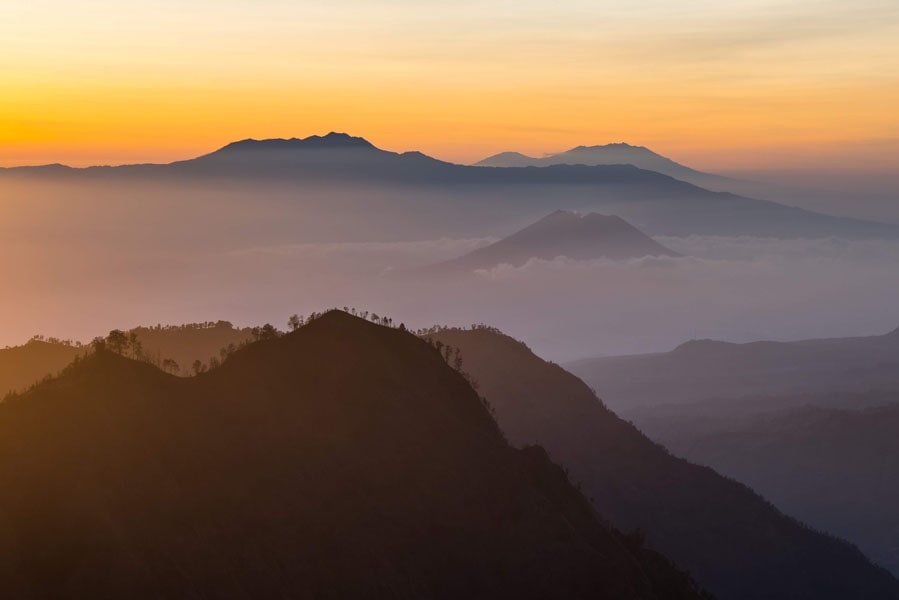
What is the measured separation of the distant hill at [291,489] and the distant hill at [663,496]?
56286 millimetres

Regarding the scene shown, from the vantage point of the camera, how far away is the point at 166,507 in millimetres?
76188

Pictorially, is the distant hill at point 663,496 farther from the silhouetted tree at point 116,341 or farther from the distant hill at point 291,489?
the silhouetted tree at point 116,341

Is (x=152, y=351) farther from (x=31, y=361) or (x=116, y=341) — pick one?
(x=116, y=341)

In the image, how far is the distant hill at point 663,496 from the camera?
16500 centimetres

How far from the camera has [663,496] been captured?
6747 inches

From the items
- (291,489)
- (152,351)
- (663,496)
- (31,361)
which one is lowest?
(663,496)

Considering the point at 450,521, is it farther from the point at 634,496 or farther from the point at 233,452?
the point at 634,496

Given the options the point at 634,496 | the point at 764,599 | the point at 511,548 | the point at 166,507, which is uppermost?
the point at 166,507

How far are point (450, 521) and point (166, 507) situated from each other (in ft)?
77.9

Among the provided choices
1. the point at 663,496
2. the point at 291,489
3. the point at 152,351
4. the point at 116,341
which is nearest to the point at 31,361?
the point at 152,351

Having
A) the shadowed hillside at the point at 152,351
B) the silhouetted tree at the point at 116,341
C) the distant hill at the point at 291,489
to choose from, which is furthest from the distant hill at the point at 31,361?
the distant hill at the point at 291,489

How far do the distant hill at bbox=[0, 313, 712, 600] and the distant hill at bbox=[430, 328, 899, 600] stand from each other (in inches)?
2216

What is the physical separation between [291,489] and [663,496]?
9771cm

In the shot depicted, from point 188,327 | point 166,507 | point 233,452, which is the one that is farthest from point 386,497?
point 188,327
